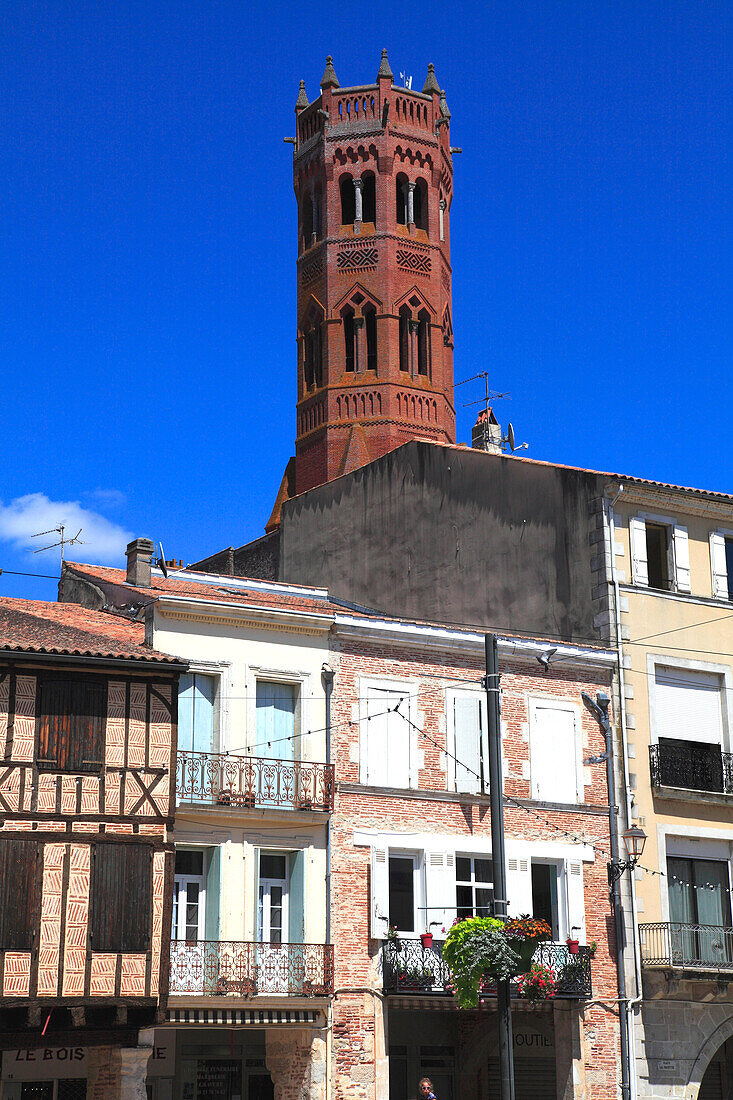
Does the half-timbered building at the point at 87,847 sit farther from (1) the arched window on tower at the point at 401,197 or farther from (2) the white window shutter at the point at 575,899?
(1) the arched window on tower at the point at 401,197

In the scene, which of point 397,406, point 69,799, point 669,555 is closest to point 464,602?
point 669,555

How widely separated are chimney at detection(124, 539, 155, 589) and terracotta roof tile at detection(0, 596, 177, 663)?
1.23m

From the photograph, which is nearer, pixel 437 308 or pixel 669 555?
pixel 669 555

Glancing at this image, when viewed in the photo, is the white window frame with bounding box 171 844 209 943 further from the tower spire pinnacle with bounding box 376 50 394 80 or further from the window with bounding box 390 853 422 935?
the tower spire pinnacle with bounding box 376 50 394 80

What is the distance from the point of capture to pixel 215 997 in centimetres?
2408

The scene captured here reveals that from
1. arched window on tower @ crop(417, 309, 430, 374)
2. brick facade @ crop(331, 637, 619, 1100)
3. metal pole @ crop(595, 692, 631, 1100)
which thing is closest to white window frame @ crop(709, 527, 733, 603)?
brick facade @ crop(331, 637, 619, 1100)

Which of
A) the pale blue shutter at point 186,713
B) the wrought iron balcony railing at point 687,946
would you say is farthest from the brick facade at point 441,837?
the pale blue shutter at point 186,713

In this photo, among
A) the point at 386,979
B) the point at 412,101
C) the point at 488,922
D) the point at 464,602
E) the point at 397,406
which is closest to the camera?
the point at 488,922

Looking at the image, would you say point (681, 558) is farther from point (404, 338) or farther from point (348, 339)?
point (348, 339)

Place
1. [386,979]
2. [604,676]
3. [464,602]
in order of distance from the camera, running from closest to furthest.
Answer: [386,979] < [604,676] < [464,602]

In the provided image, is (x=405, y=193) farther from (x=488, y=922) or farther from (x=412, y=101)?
(x=488, y=922)

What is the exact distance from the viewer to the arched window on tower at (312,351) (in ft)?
197

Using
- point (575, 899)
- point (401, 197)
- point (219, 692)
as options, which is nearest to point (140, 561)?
point (219, 692)

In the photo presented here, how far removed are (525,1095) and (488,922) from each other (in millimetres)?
10667
